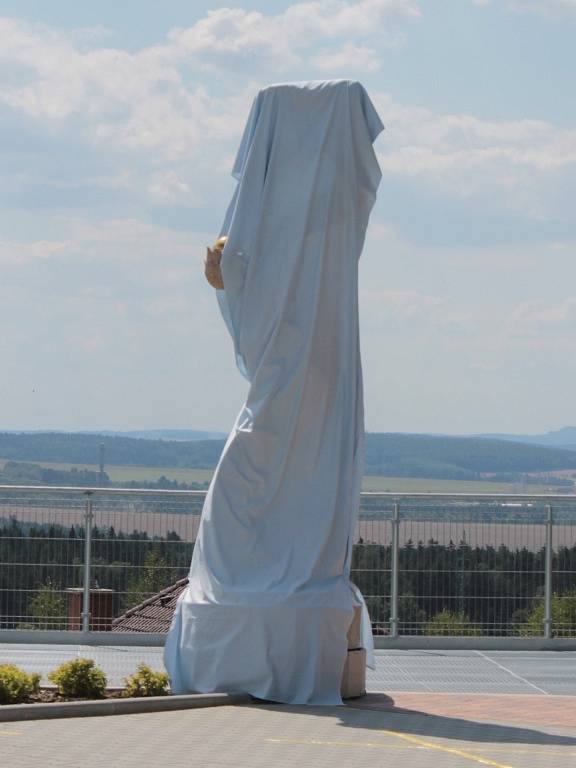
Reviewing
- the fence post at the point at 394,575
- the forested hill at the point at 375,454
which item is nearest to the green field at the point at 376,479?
the forested hill at the point at 375,454

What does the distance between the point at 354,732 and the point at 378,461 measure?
18313 cm

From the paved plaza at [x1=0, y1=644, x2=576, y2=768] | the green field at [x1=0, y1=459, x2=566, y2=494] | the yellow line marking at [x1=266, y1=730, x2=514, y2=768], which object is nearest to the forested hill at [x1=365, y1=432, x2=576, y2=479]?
the green field at [x1=0, y1=459, x2=566, y2=494]

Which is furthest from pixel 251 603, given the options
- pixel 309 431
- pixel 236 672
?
pixel 309 431

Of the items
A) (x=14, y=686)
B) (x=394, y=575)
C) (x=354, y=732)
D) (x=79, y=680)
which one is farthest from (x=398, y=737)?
(x=394, y=575)

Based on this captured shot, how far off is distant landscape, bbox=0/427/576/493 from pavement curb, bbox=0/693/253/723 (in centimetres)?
12523

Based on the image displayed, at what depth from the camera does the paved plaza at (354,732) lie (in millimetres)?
7621

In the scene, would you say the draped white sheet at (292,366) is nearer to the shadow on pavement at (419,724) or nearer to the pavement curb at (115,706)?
the pavement curb at (115,706)

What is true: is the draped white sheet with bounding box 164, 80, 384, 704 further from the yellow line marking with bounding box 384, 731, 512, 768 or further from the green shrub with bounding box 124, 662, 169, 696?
the yellow line marking with bounding box 384, 731, 512, 768

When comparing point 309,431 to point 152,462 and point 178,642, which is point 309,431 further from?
point 152,462

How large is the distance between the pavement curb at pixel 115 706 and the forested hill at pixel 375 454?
13200 centimetres

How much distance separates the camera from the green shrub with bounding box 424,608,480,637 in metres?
13.4

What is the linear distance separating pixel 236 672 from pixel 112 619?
12.6 feet

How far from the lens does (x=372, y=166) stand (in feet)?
33.0

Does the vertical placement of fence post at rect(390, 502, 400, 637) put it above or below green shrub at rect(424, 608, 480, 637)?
above
